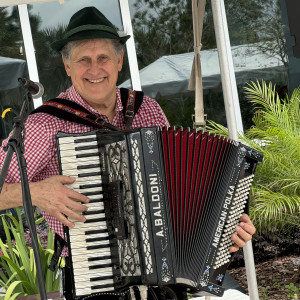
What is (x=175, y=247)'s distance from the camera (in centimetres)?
225

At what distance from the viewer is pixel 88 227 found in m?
2.28

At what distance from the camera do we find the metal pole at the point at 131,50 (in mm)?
7207

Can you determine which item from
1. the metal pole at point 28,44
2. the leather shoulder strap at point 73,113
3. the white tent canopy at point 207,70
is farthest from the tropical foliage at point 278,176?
the leather shoulder strap at point 73,113

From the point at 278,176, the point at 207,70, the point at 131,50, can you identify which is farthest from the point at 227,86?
the point at 207,70

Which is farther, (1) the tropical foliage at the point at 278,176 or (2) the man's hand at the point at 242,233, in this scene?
(1) the tropical foliage at the point at 278,176

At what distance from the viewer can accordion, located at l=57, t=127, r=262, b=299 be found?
2.20 m

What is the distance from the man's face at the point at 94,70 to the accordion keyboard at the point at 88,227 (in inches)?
14.4

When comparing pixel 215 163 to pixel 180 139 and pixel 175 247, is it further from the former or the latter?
pixel 175 247

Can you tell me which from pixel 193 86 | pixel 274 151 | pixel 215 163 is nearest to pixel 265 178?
pixel 274 151

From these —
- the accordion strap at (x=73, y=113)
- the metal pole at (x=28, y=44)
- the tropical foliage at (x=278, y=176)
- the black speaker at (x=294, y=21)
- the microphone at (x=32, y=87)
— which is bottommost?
the tropical foliage at (x=278, y=176)

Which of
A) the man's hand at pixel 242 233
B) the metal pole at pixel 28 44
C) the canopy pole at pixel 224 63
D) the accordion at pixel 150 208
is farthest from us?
the metal pole at pixel 28 44

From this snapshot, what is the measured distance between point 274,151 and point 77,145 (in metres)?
4.41

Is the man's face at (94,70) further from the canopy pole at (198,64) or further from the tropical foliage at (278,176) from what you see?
the tropical foliage at (278,176)

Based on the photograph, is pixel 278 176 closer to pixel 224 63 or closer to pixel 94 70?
pixel 224 63
